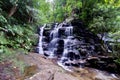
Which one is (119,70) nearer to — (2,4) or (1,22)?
(1,22)

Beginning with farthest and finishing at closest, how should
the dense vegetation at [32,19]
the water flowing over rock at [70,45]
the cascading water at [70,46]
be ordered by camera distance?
1. the water flowing over rock at [70,45]
2. the cascading water at [70,46]
3. the dense vegetation at [32,19]

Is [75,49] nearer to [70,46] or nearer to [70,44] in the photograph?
[70,46]

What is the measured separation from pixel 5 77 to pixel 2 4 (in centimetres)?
541

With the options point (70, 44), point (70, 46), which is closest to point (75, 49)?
point (70, 46)

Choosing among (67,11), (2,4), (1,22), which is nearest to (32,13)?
(2,4)

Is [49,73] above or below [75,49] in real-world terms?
above

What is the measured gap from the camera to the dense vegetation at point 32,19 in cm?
698

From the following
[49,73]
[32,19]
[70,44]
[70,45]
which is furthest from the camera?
[70,44]

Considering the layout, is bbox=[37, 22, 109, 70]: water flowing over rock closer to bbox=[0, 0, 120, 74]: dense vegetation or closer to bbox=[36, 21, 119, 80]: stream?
bbox=[36, 21, 119, 80]: stream

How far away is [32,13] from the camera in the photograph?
902cm

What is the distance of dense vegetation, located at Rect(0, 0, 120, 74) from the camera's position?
698 cm

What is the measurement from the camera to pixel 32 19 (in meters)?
9.86

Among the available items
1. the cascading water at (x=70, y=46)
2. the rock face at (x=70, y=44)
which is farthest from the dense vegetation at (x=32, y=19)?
the cascading water at (x=70, y=46)

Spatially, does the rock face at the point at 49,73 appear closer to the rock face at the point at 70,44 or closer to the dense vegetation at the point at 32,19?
the dense vegetation at the point at 32,19
